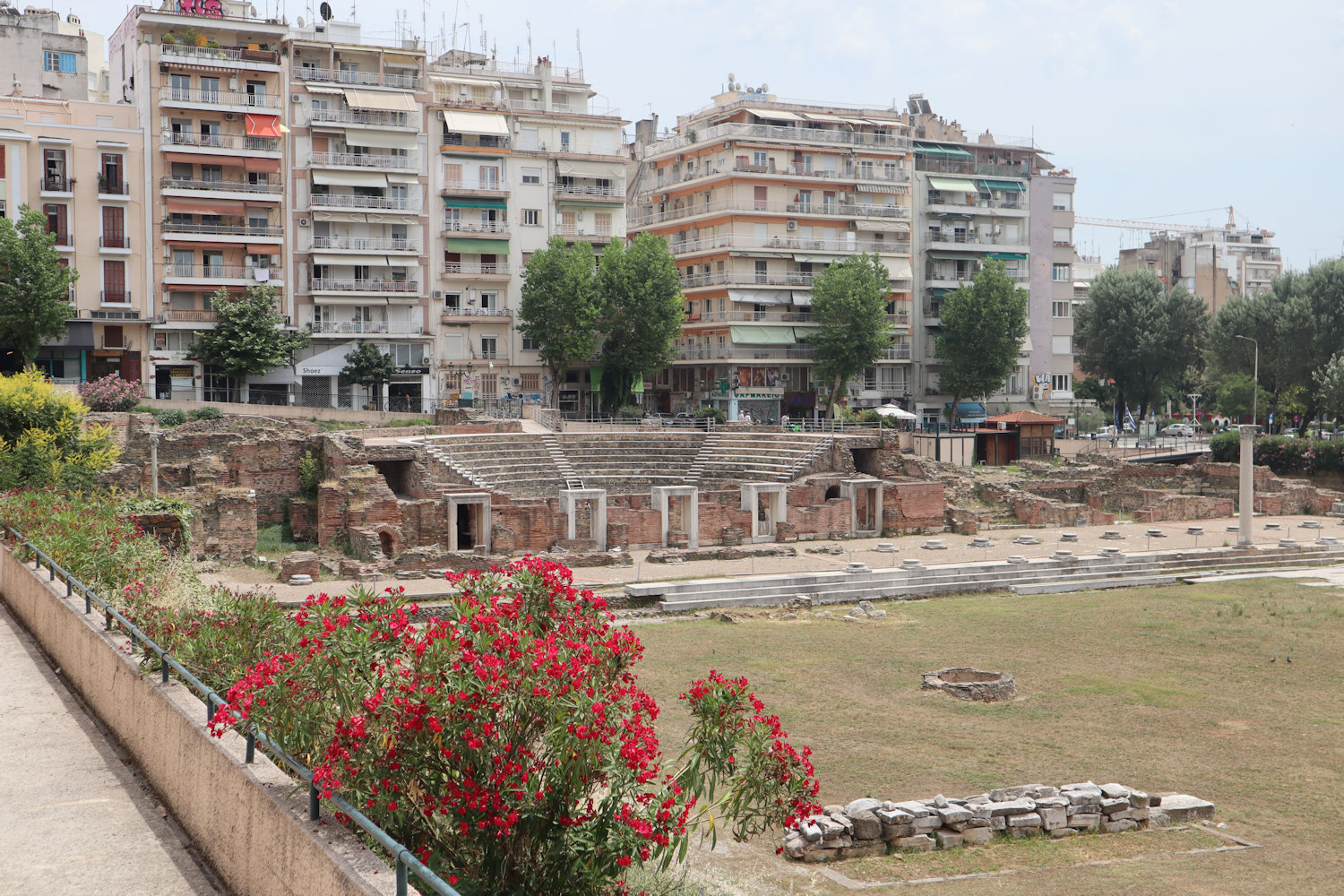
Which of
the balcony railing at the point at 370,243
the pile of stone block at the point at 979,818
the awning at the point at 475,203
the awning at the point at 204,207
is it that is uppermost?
the awning at the point at 475,203

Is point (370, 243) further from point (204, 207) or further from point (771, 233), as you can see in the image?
point (771, 233)

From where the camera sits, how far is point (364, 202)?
5684 centimetres

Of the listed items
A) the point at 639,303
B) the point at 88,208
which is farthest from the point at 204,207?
the point at 639,303

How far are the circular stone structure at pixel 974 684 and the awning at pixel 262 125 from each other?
141ft

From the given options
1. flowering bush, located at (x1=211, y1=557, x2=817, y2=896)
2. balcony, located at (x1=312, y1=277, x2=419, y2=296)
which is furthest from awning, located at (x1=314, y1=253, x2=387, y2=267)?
flowering bush, located at (x1=211, y1=557, x2=817, y2=896)

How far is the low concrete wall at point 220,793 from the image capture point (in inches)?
272

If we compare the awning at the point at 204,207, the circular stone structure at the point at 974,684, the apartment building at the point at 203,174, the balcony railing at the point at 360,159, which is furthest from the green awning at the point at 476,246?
the circular stone structure at the point at 974,684

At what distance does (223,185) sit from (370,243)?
6.88 m

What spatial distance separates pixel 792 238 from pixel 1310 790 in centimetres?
5277

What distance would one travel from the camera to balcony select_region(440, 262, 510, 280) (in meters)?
59.2

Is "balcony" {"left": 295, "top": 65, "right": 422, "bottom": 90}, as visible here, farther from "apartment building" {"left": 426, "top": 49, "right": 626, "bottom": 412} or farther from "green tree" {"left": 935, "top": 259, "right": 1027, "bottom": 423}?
"green tree" {"left": 935, "top": 259, "right": 1027, "bottom": 423}

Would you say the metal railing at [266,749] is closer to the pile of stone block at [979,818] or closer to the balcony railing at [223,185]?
the pile of stone block at [979,818]

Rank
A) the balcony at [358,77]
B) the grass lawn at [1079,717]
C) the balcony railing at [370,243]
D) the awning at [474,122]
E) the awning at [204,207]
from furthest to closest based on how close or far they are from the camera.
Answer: the awning at [474,122] < the balcony at [358,77] < the balcony railing at [370,243] < the awning at [204,207] < the grass lawn at [1079,717]

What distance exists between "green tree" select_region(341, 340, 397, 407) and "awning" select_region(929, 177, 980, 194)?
34000mm
